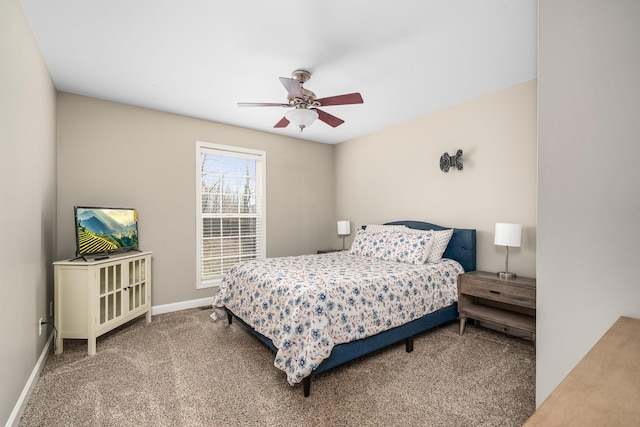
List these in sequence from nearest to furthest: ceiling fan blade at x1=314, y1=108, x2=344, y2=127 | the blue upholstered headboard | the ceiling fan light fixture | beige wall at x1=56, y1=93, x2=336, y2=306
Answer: the ceiling fan light fixture < ceiling fan blade at x1=314, y1=108, x2=344, y2=127 < beige wall at x1=56, y1=93, x2=336, y2=306 < the blue upholstered headboard

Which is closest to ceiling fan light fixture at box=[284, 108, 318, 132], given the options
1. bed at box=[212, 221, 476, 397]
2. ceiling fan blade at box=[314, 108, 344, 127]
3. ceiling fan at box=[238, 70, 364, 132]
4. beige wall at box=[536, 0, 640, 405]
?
ceiling fan at box=[238, 70, 364, 132]

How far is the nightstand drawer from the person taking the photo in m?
2.53

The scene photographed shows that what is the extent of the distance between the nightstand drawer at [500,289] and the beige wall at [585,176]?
4.04ft

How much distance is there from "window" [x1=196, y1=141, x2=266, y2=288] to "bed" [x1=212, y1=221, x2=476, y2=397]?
107 centimetres

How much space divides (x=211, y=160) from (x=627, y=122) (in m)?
4.17

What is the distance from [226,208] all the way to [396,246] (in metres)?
2.54

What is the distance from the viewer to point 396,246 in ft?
11.6

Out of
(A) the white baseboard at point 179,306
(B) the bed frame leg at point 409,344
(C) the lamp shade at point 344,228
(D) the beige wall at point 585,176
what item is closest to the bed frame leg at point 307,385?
(B) the bed frame leg at point 409,344

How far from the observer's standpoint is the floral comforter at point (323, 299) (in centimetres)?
203

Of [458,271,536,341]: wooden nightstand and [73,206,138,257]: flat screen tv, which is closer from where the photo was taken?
[458,271,536,341]: wooden nightstand

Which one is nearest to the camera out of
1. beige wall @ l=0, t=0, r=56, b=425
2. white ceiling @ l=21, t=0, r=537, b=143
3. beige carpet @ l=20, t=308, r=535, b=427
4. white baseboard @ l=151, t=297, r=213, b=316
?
beige wall @ l=0, t=0, r=56, b=425

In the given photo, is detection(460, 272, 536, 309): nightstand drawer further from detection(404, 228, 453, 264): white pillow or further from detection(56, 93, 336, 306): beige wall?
detection(56, 93, 336, 306): beige wall

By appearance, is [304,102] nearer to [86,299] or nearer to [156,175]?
[156,175]

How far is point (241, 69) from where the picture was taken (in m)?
2.70
